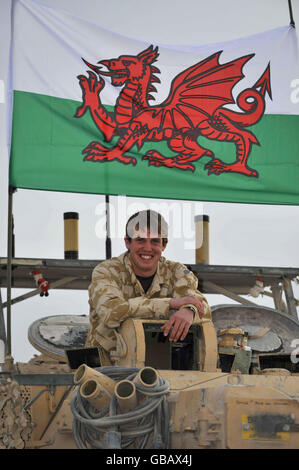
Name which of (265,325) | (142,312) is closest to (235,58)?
(265,325)

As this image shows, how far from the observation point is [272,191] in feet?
62.9

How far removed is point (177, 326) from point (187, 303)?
1.23 ft

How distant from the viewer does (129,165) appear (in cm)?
1855

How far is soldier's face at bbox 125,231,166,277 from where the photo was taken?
507 inches

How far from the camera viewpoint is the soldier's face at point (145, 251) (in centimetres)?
1288

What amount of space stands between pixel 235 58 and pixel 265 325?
5323 mm

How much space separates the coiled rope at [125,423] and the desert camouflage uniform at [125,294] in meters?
2.18

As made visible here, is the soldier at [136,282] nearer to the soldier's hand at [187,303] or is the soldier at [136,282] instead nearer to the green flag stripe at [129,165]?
the soldier's hand at [187,303]

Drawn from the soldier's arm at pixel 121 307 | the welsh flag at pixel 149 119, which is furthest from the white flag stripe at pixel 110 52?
the soldier's arm at pixel 121 307

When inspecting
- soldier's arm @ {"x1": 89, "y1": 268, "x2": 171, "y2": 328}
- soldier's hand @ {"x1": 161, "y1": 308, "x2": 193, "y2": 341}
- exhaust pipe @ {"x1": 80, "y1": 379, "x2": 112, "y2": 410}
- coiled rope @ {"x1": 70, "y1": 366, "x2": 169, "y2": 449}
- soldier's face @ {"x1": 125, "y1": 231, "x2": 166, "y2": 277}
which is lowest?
coiled rope @ {"x1": 70, "y1": 366, "x2": 169, "y2": 449}

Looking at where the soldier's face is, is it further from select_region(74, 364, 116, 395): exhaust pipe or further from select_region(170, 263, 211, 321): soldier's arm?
select_region(74, 364, 116, 395): exhaust pipe

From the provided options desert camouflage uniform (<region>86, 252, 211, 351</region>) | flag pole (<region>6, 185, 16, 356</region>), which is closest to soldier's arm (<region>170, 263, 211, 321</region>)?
desert camouflage uniform (<region>86, 252, 211, 351</region>)
